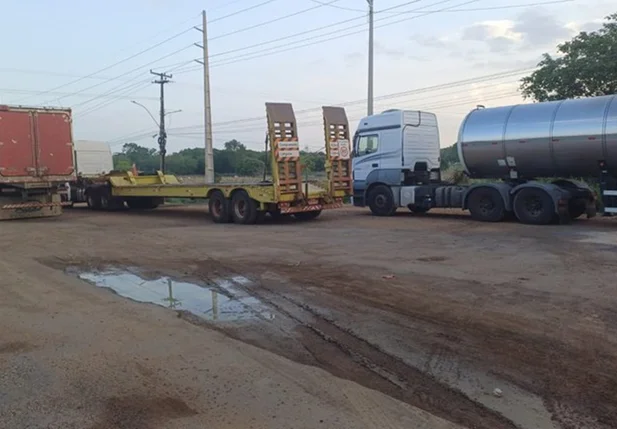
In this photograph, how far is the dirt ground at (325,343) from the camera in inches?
160

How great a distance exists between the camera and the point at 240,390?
441 centimetres

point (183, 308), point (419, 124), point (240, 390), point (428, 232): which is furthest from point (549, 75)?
point (240, 390)

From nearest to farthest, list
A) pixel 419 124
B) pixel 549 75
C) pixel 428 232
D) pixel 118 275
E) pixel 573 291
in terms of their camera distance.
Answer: pixel 573 291 → pixel 118 275 → pixel 428 232 → pixel 419 124 → pixel 549 75

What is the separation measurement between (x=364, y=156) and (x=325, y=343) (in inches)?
590

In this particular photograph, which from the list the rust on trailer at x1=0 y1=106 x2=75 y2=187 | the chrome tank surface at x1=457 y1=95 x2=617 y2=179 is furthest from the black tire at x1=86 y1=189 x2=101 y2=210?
the chrome tank surface at x1=457 y1=95 x2=617 y2=179

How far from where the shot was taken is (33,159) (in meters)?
19.1

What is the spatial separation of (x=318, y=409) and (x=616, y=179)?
13674mm

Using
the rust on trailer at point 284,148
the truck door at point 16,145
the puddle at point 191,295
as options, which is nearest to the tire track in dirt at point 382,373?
the puddle at point 191,295

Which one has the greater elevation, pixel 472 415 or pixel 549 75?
pixel 549 75

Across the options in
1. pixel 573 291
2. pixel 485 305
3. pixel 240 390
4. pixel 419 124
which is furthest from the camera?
pixel 419 124

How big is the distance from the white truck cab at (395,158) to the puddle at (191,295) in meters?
11.3

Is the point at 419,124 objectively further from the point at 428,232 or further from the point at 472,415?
the point at 472,415

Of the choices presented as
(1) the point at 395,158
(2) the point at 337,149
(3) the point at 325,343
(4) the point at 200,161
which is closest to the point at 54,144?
(2) the point at 337,149

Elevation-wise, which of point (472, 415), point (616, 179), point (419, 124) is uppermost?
point (419, 124)
